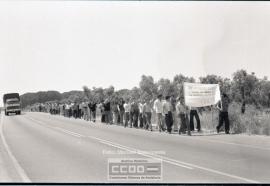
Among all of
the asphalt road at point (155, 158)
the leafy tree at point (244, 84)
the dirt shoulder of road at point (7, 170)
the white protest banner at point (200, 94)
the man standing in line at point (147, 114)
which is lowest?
the dirt shoulder of road at point (7, 170)

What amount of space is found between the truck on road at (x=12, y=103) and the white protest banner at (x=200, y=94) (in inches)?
1799

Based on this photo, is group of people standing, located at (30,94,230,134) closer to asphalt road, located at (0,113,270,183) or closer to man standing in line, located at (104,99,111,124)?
man standing in line, located at (104,99,111,124)

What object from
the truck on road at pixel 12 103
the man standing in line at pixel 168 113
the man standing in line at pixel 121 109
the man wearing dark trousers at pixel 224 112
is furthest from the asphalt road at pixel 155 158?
the truck on road at pixel 12 103

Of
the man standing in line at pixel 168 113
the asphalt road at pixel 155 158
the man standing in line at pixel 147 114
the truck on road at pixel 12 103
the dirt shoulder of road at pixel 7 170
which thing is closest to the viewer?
the asphalt road at pixel 155 158

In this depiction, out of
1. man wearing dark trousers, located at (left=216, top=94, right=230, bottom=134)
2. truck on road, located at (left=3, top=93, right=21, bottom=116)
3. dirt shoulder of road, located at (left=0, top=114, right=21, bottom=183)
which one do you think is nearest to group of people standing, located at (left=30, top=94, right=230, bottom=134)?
man wearing dark trousers, located at (left=216, top=94, right=230, bottom=134)

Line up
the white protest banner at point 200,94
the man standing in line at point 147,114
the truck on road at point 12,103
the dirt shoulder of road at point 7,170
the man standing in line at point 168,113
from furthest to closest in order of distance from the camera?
the truck on road at point 12,103
the man standing in line at point 147,114
the man standing in line at point 168,113
the white protest banner at point 200,94
the dirt shoulder of road at point 7,170

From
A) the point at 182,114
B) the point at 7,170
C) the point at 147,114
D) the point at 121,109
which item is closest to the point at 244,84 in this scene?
the point at 121,109

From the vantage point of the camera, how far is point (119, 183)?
9.60m

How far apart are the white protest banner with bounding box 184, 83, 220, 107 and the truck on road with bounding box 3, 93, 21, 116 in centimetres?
4568

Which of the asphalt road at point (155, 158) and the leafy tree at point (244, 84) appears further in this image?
the leafy tree at point (244, 84)

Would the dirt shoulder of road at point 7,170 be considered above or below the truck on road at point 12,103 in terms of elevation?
below

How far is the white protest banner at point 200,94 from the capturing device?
2214cm

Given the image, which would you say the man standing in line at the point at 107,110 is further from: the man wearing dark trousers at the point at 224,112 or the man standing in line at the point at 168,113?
the man wearing dark trousers at the point at 224,112

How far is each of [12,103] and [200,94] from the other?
49.6 metres
